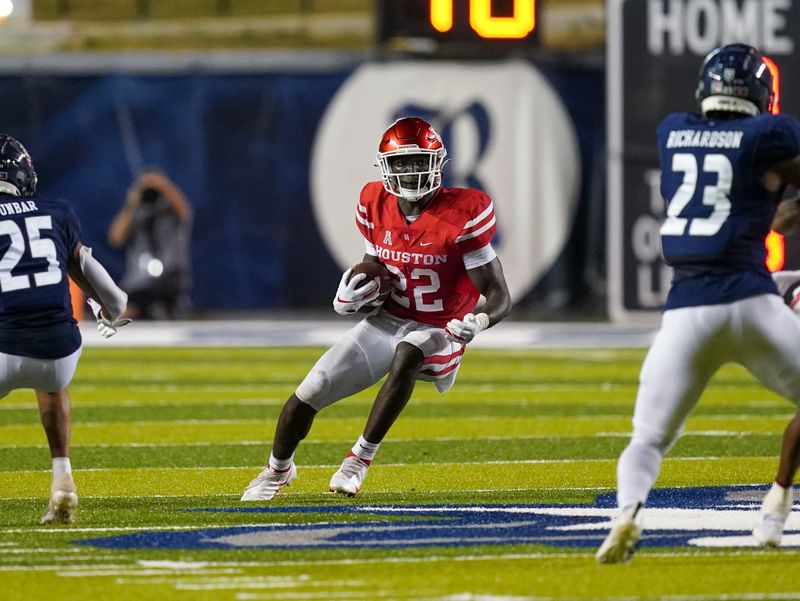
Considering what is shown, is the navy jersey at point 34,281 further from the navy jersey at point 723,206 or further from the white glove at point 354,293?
the navy jersey at point 723,206

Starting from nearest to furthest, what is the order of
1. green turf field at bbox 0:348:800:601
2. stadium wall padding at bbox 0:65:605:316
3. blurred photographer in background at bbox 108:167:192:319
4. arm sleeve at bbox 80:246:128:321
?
green turf field at bbox 0:348:800:601 < arm sleeve at bbox 80:246:128:321 < blurred photographer in background at bbox 108:167:192:319 < stadium wall padding at bbox 0:65:605:316

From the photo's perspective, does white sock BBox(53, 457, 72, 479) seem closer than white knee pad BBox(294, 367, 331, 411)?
Yes

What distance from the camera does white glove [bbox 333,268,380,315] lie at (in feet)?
20.3

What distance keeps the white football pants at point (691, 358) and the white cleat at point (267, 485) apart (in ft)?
5.98

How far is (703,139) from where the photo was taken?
16.1 ft

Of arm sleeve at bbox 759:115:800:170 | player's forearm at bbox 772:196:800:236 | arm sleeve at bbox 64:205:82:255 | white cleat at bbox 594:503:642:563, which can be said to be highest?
arm sleeve at bbox 759:115:800:170

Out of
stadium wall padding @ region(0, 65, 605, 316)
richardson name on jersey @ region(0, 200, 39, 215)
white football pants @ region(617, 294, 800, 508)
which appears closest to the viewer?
white football pants @ region(617, 294, 800, 508)

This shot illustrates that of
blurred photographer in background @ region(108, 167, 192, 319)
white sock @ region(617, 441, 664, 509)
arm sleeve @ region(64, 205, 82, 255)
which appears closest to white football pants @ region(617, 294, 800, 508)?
white sock @ region(617, 441, 664, 509)

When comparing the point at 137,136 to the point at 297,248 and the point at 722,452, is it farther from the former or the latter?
the point at 722,452

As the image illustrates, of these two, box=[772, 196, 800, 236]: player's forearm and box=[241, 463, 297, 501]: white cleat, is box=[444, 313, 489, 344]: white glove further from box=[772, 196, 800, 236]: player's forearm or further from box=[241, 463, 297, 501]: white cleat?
box=[772, 196, 800, 236]: player's forearm

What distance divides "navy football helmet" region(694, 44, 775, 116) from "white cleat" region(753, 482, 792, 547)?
1098mm

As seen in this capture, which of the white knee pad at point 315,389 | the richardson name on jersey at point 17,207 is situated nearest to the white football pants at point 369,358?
the white knee pad at point 315,389

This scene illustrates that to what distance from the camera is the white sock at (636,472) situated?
15.4ft

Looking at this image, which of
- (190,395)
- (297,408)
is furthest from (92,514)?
(190,395)
